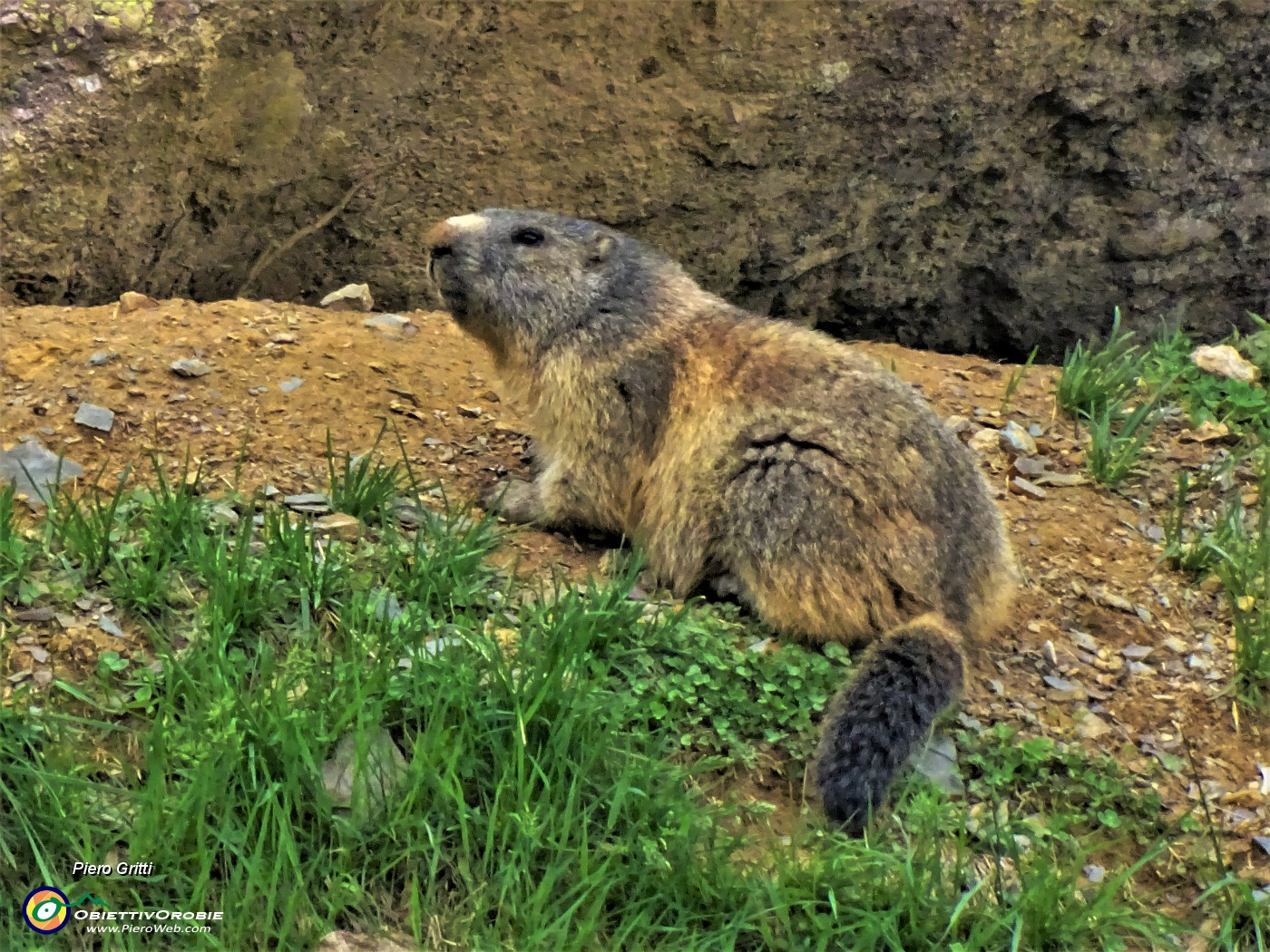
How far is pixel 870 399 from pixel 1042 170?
2434 mm

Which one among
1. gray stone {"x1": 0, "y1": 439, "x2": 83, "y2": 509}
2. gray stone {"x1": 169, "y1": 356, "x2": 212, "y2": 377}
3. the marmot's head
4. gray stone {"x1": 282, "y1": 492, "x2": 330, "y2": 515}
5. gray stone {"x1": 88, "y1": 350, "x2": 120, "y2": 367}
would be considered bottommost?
gray stone {"x1": 282, "y1": 492, "x2": 330, "y2": 515}

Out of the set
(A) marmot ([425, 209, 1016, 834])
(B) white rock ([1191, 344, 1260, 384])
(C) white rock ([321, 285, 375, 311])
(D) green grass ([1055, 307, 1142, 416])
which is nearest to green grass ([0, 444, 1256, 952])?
(A) marmot ([425, 209, 1016, 834])

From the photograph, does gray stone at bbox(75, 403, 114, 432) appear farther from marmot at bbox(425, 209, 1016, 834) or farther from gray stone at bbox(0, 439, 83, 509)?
marmot at bbox(425, 209, 1016, 834)

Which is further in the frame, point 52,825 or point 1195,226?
point 1195,226

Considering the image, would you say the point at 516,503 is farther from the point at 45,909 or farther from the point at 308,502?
the point at 45,909

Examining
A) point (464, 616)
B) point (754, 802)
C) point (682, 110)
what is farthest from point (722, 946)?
point (682, 110)

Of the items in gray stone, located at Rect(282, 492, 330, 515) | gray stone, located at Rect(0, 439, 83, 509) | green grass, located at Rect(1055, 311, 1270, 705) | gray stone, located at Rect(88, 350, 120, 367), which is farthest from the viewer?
gray stone, located at Rect(88, 350, 120, 367)

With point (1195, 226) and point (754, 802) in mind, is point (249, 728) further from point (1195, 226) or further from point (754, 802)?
point (1195, 226)

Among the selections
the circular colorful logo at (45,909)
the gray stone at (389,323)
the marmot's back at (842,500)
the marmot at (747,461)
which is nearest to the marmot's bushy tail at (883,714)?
the marmot at (747,461)

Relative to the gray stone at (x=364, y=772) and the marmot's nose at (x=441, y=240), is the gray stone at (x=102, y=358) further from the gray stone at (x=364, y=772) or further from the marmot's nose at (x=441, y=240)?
the gray stone at (x=364, y=772)

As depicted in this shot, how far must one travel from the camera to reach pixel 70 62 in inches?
191

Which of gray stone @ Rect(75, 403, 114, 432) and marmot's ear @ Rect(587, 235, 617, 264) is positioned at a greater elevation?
marmot's ear @ Rect(587, 235, 617, 264)

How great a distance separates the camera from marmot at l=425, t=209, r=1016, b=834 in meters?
3.96

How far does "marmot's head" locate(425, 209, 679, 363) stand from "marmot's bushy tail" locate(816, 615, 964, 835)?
1595mm
